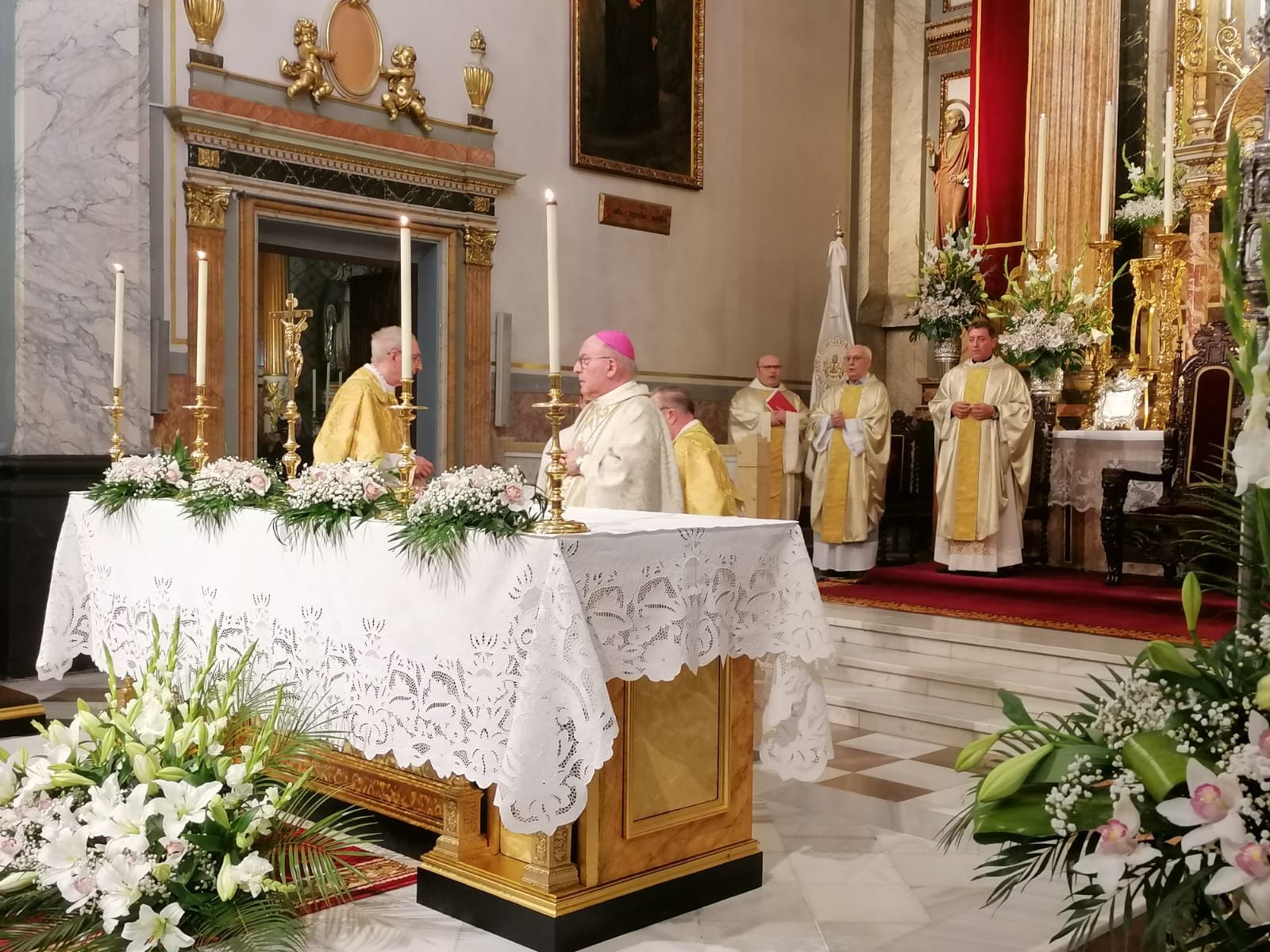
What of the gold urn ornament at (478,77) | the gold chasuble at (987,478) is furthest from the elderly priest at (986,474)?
the gold urn ornament at (478,77)

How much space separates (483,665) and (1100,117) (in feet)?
28.5

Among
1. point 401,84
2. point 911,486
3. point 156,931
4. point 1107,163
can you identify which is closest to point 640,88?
point 401,84

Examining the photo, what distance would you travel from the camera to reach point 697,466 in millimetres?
5707

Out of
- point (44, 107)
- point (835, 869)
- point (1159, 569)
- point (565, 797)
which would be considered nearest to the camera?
point (565, 797)

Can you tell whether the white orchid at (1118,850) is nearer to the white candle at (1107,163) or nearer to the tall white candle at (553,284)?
the tall white candle at (553,284)

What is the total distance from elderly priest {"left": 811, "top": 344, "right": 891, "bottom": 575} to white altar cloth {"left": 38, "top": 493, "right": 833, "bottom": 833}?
519 centimetres

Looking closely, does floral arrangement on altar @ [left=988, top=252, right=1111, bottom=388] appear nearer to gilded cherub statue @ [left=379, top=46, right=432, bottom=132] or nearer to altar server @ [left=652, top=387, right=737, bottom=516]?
altar server @ [left=652, top=387, right=737, bottom=516]

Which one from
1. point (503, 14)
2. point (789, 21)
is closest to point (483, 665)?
point (503, 14)

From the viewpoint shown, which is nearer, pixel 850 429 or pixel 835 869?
pixel 835 869

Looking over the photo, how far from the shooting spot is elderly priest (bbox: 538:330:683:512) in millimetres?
4668

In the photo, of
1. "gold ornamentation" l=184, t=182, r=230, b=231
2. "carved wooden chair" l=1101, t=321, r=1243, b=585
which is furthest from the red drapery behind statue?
"gold ornamentation" l=184, t=182, r=230, b=231

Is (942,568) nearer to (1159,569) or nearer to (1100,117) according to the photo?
(1159,569)

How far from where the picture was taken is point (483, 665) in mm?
3225

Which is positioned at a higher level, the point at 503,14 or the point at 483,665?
the point at 503,14
